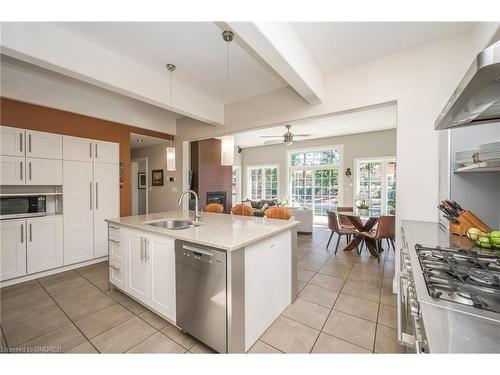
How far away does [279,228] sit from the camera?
1.92 metres

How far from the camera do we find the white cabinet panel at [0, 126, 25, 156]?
255 cm

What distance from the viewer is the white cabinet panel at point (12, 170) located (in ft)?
8.40

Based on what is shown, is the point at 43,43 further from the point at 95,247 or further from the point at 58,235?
the point at 95,247

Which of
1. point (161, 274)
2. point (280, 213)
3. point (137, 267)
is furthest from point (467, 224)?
point (137, 267)

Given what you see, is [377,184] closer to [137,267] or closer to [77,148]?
[137,267]

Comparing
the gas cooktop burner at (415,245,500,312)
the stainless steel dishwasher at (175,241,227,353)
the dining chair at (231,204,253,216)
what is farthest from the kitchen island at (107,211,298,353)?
the dining chair at (231,204,253,216)

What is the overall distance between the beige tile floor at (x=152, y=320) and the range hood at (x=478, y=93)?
171 cm

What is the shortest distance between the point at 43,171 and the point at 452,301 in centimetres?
427

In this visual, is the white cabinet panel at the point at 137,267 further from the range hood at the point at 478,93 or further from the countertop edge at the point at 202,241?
the range hood at the point at 478,93

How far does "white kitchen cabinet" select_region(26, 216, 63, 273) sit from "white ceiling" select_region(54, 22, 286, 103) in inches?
98.0

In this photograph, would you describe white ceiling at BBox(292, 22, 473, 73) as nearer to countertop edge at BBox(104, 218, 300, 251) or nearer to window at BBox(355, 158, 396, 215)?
countertop edge at BBox(104, 218, 300, 251)

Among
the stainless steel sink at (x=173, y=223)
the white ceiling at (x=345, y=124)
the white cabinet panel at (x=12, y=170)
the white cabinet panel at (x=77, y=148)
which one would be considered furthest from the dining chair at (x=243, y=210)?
the white cabinet panel at (x=12, y=170)
